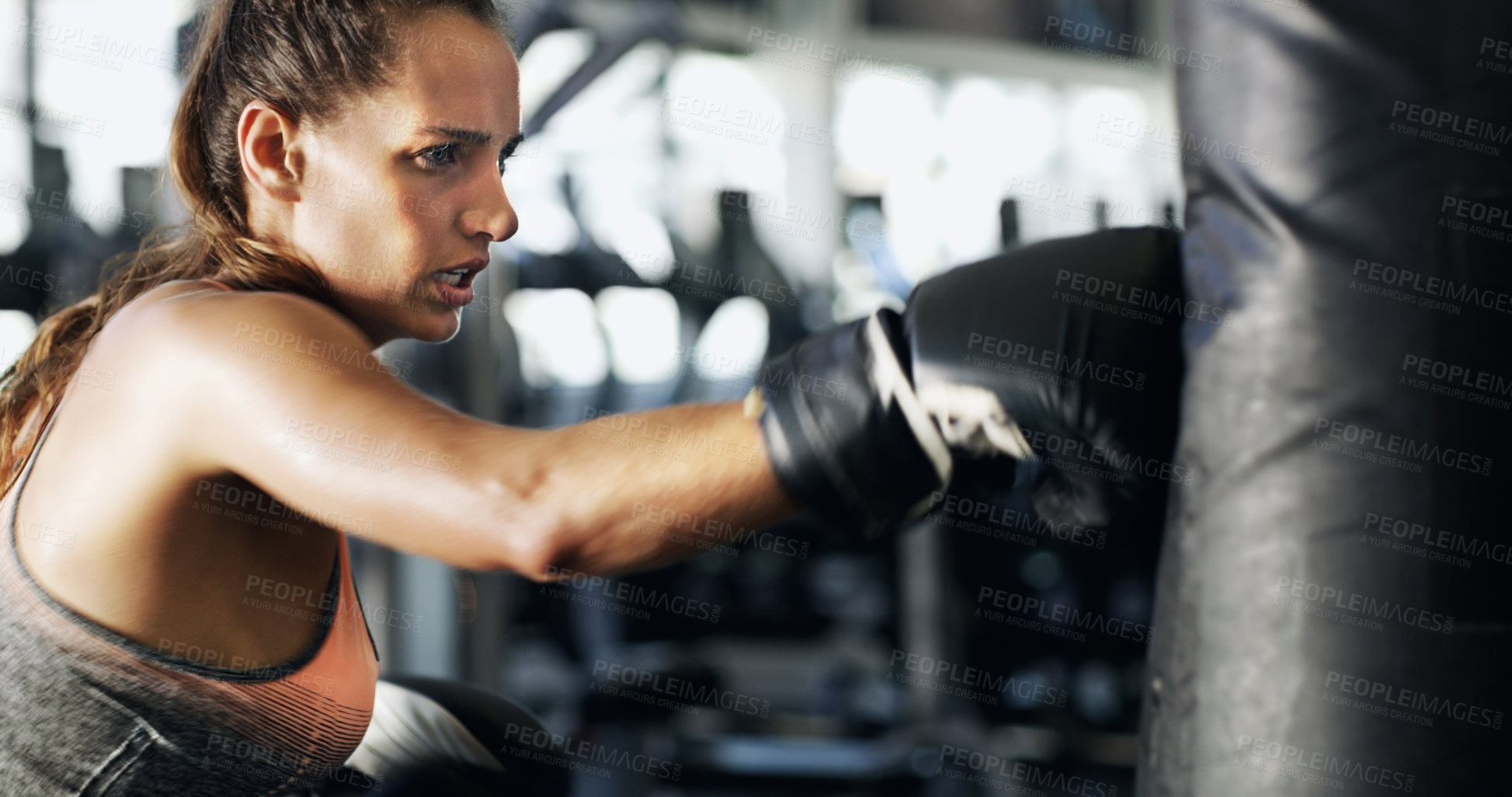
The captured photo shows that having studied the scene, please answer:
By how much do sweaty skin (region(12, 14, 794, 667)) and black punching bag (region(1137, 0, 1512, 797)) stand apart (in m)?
0.34

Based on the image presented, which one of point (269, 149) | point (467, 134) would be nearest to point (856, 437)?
point (467, 134)

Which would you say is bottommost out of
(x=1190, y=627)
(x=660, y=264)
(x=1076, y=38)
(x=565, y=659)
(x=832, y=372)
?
(x=565, y=659)

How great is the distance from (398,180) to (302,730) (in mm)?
492

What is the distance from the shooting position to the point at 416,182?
34.1 inches

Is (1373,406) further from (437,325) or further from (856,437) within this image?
(437,325)

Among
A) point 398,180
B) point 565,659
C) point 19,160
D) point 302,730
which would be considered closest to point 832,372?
point 398,180

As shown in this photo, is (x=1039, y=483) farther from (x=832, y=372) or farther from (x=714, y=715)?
(x=714, y=715)

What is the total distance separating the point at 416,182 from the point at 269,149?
0.14 m

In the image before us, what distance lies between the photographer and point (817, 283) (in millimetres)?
5105


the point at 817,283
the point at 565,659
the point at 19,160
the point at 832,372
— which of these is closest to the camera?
the point at 832,372

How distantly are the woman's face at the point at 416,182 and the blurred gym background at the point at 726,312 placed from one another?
43.6 inches

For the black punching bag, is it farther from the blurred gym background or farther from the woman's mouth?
the blurred gym background

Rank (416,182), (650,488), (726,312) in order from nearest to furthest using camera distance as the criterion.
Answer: (650,488) → (416,182) → (726,312)

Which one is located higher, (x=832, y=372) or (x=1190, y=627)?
(x=832, y=372)
